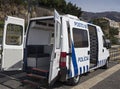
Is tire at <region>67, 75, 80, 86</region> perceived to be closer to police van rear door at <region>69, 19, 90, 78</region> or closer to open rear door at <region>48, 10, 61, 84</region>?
police van rear door at <region>69, 19, 90, 78</region>

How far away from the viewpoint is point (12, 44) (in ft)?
27.4

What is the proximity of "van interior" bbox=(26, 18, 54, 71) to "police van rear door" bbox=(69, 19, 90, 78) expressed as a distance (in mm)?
864

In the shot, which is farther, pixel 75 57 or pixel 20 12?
pixel 20 12

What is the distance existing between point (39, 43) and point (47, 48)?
13.7 inches

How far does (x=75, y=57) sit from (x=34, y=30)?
5.88 ft

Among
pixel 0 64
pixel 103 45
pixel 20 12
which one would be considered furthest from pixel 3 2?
pixel 0 64

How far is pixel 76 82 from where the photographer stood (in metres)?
8.41

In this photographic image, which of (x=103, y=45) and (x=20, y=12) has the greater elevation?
(x=20, y=12)

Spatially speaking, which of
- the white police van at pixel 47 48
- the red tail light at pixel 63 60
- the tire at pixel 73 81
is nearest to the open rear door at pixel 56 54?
the white police van at pixel 47 48

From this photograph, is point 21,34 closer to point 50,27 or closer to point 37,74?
point 50,27

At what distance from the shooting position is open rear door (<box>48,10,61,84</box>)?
687 centimetres

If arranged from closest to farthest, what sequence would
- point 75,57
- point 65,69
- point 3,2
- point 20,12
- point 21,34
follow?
point 65,69
point 75,57
point 21,34
point 3,2
point 20,12

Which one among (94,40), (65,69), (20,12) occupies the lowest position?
(65,69)

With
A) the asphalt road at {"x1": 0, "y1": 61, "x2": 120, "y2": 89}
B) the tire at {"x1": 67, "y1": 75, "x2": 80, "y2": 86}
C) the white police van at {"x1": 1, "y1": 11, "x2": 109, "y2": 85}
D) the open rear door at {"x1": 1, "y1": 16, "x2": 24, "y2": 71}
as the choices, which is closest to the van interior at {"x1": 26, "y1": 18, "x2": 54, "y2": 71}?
the white police van at {"x1": 1, "y1": 11, "x2": 109, "y2": 85}
